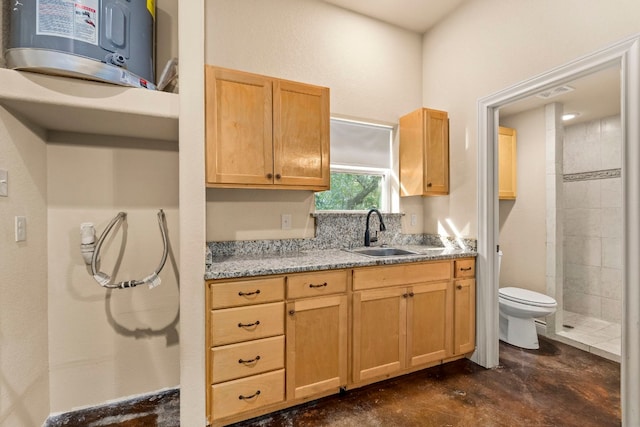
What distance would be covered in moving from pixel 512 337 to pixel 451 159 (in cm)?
178

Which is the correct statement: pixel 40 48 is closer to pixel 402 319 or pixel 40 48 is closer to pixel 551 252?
pixel 402 319

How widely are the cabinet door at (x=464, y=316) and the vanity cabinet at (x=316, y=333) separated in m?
1.00

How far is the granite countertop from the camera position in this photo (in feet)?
5.47

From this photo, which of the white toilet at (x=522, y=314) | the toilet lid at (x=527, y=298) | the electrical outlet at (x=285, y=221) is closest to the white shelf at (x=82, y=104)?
the electrical outlet at (x=285, y=221)

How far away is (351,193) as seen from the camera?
2770 millimetres

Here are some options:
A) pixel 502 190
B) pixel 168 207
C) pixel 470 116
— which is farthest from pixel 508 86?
pixel 168 207

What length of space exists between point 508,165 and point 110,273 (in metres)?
4.09

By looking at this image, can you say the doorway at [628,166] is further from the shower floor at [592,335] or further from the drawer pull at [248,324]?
the drawer pull at [248,324]

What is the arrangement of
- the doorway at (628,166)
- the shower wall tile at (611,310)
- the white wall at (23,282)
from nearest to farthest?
the white wall at (23,282), the doorway at (628,166), the shower wall tile at (611,310)

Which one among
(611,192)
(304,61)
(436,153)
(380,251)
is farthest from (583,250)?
(304,61)

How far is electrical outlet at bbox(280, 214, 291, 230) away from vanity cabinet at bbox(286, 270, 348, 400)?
672mm

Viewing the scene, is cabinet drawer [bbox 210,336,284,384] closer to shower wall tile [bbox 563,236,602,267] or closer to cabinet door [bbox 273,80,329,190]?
cabinet door [bbox 273,80,329,190]

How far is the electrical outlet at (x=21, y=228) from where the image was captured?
4.78ft

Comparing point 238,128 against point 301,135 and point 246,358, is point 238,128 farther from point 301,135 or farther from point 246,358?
point 246,358
